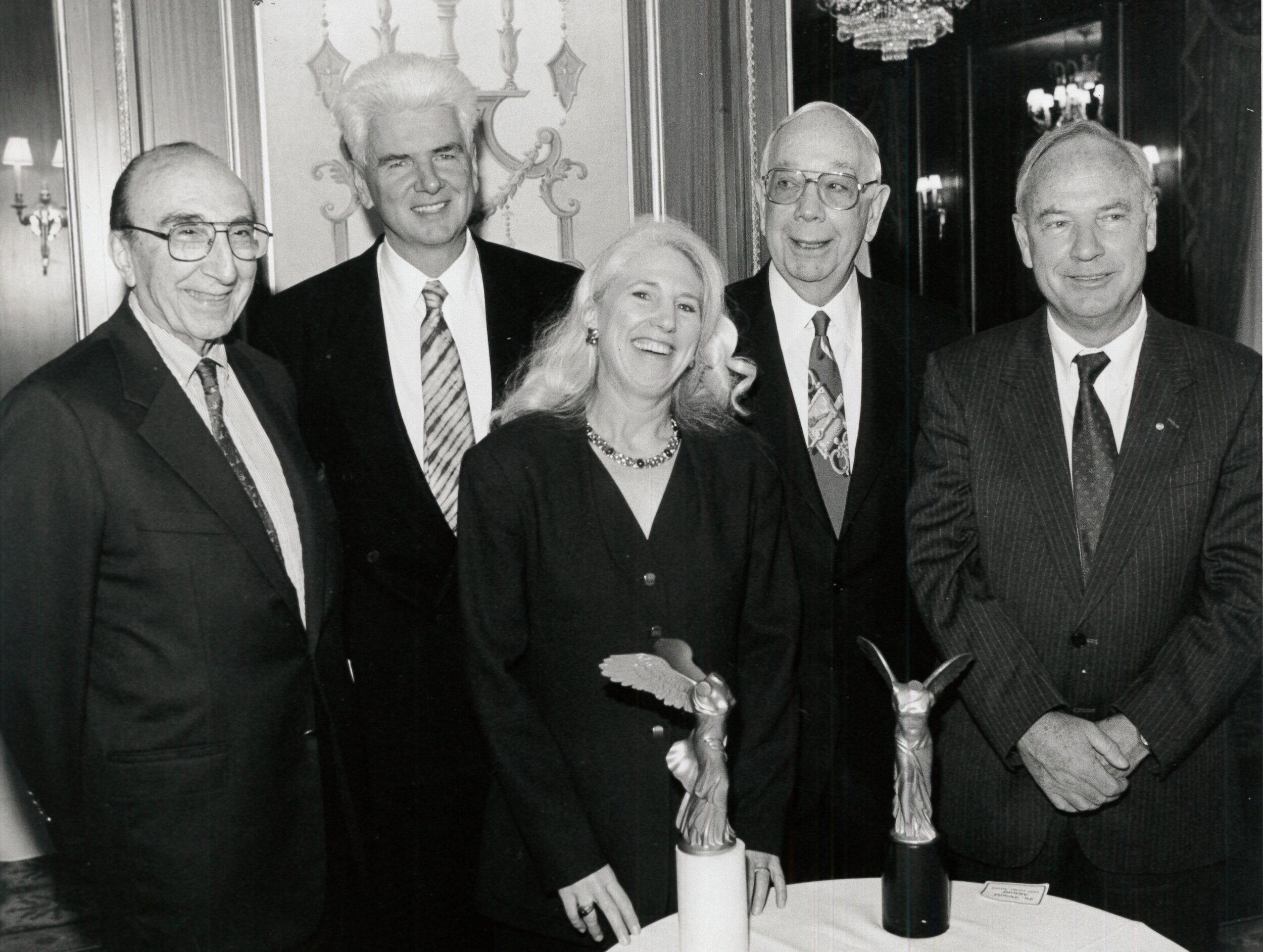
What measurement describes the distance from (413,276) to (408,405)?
0.30m

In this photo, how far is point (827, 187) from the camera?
287 cm

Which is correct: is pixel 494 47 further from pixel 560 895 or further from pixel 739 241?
pixel 560 895

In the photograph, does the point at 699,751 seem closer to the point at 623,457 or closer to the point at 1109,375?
the point at 623,457

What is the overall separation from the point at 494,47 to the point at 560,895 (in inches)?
79.4

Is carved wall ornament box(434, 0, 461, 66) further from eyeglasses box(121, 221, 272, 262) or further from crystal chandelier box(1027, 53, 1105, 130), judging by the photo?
crystal chandelier box(1027, 53, 1105, 130)

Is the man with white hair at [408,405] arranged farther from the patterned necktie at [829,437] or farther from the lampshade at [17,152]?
the patterned necktie at [829,437]

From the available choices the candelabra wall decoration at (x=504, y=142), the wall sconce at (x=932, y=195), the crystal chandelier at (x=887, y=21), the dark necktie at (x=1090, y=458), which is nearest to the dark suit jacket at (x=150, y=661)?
the candelabra wall decoration at (x=504, y=142)

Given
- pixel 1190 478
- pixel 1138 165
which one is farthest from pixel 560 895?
pixel 1138 165

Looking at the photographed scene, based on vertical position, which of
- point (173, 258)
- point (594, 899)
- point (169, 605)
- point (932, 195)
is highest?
point (932, 195)

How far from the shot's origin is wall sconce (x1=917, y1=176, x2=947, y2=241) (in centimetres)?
625

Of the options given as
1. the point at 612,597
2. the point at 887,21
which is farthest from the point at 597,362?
the point at 887,21

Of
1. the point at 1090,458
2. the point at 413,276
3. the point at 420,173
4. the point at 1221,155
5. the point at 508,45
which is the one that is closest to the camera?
the point at 1090,458

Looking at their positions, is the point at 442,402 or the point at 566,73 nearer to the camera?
the point at 442,402

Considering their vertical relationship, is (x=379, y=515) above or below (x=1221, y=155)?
below
